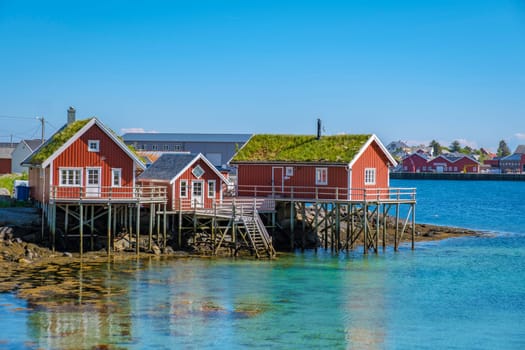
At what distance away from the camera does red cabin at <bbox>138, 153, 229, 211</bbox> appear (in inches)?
1773

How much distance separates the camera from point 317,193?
47.2 metres

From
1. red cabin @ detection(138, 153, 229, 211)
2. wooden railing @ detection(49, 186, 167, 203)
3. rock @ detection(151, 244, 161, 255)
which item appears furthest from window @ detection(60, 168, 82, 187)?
rock @ detection(151, 244, 161, 255)

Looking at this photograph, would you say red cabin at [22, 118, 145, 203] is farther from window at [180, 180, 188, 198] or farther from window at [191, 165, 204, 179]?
window at [191, 165, 204, 179]

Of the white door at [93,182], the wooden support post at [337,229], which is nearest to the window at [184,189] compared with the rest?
the white door at [93,182]

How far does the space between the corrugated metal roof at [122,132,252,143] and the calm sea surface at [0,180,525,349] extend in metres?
67.8

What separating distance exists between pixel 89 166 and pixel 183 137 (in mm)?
73888

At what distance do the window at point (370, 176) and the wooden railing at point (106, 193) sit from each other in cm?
1147

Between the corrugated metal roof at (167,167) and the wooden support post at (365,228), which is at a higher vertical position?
the corrugated metal roof at (167,167)

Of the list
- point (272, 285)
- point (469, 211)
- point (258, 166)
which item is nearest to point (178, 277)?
point (272, 285)

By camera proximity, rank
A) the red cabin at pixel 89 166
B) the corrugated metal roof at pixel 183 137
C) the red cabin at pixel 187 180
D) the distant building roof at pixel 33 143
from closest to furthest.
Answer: the red cabin at pixel 89 166 < the red cabin at pixel 187 180 < the distant building roof at pixel 33 143 < the corrugated metal roof at pixel 183 137

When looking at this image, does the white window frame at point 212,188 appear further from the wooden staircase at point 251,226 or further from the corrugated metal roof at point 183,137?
the corrugated metal roof at point 183,137

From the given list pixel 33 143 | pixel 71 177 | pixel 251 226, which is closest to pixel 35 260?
pixel 71 177

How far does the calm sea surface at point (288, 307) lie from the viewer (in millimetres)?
27109

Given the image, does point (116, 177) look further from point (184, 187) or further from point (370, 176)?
point (370, 176)
